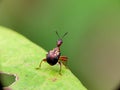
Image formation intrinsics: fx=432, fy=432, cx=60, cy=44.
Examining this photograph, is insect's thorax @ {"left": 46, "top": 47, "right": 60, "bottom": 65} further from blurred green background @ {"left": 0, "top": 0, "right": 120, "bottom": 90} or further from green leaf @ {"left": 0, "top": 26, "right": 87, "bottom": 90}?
blurred green background @ {"left": 0, "top": 0, "right": 120, "bottom": 90}

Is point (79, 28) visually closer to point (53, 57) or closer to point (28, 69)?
point (53, 57)

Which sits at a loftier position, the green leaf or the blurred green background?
the green leaf

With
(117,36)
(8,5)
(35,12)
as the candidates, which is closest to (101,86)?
(117,36)

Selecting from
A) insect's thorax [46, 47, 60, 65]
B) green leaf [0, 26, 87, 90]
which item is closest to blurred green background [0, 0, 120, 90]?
insect's thorax [46, 47, 60, 65]

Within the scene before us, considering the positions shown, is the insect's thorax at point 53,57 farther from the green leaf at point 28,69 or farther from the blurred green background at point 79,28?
the blurred green background at point 79,28

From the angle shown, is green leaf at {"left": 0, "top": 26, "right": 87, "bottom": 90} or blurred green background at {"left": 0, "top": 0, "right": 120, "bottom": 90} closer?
green leaf at {"left": 0, "top": 26, "right": 87, "bottom": 90}

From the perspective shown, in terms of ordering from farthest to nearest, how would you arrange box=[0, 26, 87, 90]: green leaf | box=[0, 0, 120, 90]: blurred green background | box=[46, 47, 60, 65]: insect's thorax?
box=[0, 0, 120, 90]: blurred green background
box=[46, 47, 60, 65]: insect's thorax
box=[0, 26, 87, 90]: green leaf

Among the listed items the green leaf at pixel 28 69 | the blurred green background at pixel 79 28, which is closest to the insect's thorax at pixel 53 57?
the green leaf at pixel 28 69
